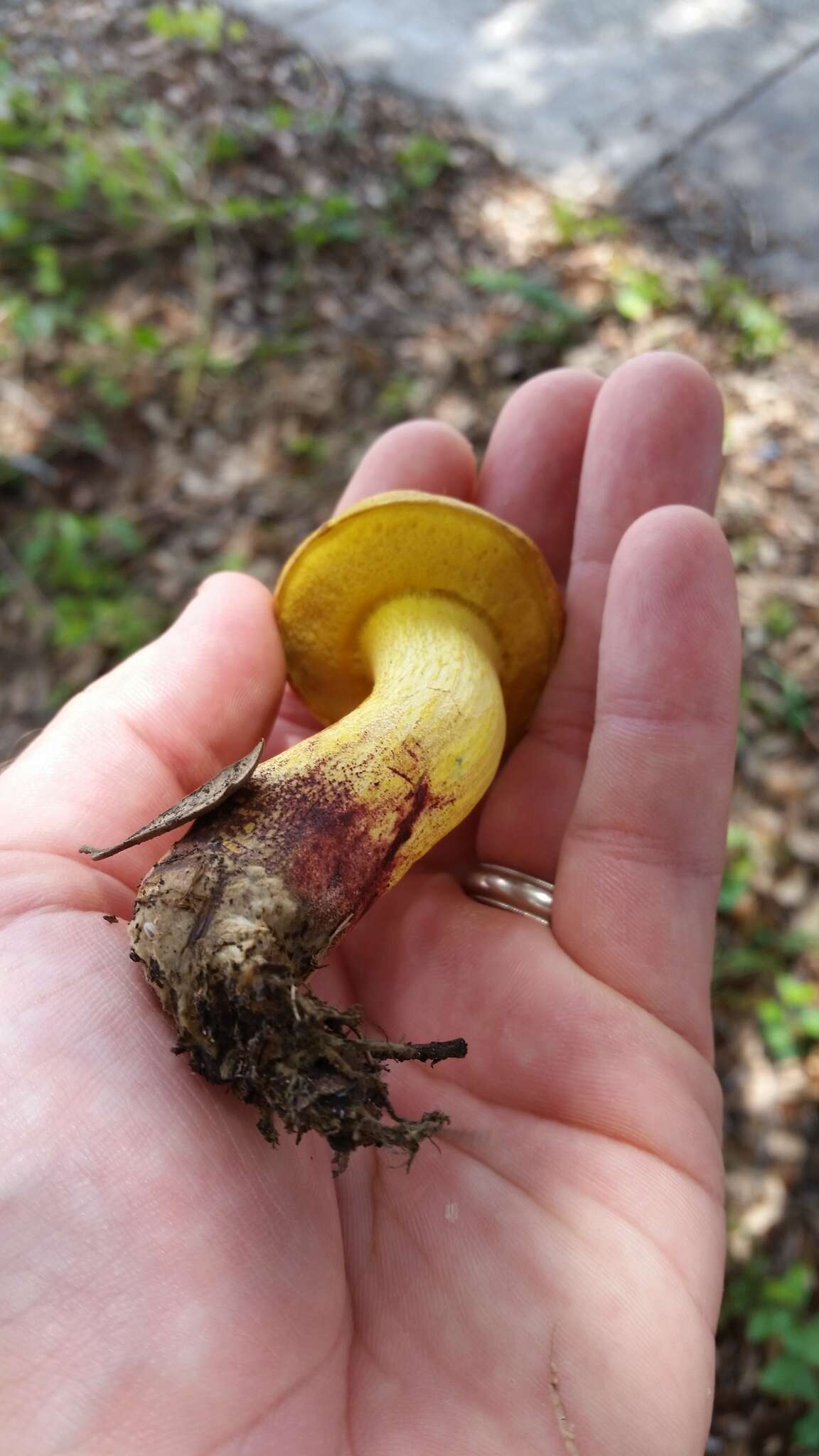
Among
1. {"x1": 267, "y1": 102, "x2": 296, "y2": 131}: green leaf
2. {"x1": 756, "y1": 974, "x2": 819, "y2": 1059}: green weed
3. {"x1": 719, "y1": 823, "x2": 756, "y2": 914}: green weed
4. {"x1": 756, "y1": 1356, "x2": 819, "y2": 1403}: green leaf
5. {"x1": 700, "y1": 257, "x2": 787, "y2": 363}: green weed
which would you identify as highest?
{"x1": 267, "y1": 102, "x2": 296, "y2": 131}: green leaf

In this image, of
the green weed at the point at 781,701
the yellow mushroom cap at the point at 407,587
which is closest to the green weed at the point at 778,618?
the green weed at the point at 781,701

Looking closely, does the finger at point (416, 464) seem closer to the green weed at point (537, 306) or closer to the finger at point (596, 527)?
the finger at point (596, 527)

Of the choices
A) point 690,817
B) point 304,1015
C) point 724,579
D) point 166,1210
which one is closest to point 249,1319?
point 166,1210

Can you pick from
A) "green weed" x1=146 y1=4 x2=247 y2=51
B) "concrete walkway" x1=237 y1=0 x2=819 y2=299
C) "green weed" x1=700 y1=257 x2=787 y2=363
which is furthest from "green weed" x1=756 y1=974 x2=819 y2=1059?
"green weed" x1=146 y1=4 x2=247 y2=51

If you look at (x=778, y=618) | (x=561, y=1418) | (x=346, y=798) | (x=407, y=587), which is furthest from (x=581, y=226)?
(x=561, y=1418)

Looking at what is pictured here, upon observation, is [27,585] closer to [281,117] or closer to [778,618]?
[778,618]

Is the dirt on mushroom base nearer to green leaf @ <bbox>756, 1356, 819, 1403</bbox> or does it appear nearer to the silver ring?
the silver ring

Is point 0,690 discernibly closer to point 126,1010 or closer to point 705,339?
point 126,1010
